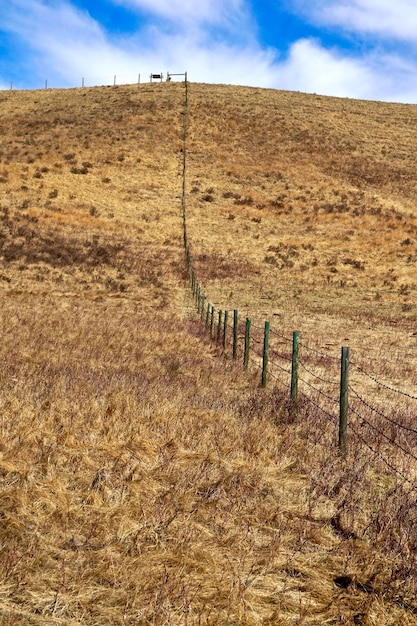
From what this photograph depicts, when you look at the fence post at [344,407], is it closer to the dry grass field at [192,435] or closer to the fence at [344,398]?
the fence at [344,398]

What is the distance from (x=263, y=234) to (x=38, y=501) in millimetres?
40618

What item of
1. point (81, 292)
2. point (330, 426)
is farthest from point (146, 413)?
point (81, 292)

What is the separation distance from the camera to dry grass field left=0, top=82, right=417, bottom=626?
3816mm

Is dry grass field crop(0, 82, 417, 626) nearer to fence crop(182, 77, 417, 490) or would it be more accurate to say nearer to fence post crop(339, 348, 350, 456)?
fence crop(182, 77, 417, 490)

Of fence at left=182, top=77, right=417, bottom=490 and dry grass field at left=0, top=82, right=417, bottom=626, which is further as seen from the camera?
fence at left=182, top=77, right=417, bottom=490

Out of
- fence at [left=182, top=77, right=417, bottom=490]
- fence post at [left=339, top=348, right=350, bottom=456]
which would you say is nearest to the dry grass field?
fence at [left=182, top=77, right=417, bottom=490]

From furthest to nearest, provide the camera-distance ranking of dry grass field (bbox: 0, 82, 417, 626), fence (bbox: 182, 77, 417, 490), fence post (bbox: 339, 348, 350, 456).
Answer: fence (bbox: 182, 77, 417, 490) → fence post (bbox: 339, 348, 350, 456) → dry grass field (bbox: 0, 82, 417, 626)

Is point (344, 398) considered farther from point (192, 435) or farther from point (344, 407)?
point (192, 435)

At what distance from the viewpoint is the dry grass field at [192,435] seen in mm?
3816

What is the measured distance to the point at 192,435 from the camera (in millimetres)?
6547

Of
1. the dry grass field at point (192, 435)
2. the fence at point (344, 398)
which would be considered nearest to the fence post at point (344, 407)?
the fence at point (344, 398)

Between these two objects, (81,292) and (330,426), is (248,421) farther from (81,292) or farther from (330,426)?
(81,292)

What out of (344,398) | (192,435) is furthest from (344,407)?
(192,435)

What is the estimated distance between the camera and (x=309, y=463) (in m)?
6.27
